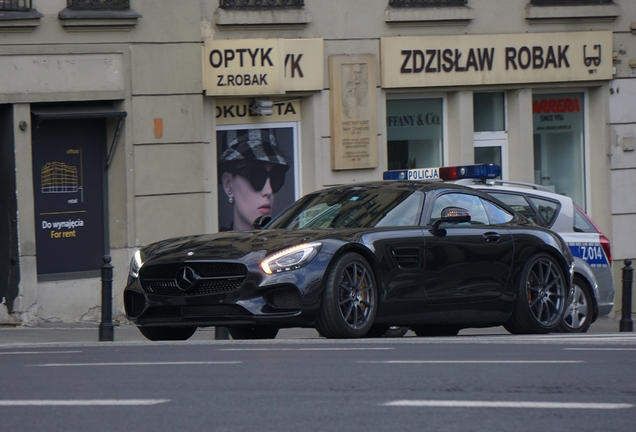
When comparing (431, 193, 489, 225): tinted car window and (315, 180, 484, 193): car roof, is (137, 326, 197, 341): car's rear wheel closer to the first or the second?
(315, 180, 484, 193): car roof

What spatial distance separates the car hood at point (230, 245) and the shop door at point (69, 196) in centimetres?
616

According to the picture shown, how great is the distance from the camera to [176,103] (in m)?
15.9

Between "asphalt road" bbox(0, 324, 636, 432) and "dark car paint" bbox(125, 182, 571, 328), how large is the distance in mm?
402

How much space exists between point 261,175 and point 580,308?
20.0 ft

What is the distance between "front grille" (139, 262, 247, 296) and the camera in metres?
8.68

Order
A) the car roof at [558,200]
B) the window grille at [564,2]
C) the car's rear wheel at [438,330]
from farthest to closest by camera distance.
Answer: the window grille at [564,2], the car roof at [558,200], the car's rear wheel at [438,330]

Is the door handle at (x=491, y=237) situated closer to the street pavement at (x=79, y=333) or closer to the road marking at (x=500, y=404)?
the street pavement at (x=79, y=333)

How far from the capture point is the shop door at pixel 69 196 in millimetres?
15312

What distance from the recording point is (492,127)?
18.6 metres

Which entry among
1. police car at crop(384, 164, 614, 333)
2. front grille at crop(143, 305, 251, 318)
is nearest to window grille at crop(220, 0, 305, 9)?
police car at crop(384, 164, 614, 333)

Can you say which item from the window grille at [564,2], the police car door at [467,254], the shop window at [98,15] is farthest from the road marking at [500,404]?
the window grille at [564,2]

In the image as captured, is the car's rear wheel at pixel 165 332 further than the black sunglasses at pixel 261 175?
No

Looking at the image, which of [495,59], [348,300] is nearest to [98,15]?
[495,59]

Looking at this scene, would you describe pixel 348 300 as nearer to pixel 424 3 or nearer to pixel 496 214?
pixel 496 214
